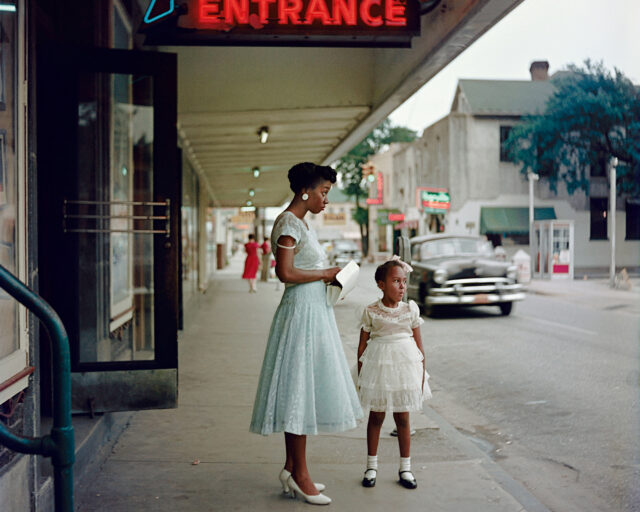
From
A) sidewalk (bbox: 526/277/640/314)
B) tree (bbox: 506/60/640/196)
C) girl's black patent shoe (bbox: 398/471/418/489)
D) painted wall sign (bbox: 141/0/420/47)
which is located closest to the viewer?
girl's black patent shoe (bbox: 398/471/418/489)

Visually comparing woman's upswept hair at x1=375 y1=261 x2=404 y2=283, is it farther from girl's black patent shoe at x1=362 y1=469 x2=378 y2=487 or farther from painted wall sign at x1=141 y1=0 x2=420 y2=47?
painted wall sign at x1=141 y1=0 x2=420 y2=47

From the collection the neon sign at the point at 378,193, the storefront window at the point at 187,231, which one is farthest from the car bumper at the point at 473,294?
the neon sign at the point at 378,193

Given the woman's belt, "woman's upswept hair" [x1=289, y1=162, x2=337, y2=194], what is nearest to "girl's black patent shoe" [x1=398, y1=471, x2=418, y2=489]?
the woman's belt

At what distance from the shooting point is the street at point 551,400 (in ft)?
15.2

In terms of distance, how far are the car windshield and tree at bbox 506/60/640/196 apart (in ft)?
57.9

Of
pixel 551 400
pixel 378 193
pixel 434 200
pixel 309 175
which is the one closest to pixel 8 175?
pixel 309 175

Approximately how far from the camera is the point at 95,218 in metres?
4.85

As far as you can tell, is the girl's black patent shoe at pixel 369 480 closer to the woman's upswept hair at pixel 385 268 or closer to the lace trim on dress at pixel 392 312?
the lace trim on dress at pixel 392 312

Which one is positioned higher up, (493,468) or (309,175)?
(309,175)

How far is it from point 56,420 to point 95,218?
2.93 metres

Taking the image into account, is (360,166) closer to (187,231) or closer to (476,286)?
(476,286)

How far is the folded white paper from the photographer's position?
3.81 m

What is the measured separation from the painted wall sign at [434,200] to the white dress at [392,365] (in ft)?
97.1

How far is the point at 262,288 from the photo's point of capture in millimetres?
21781
